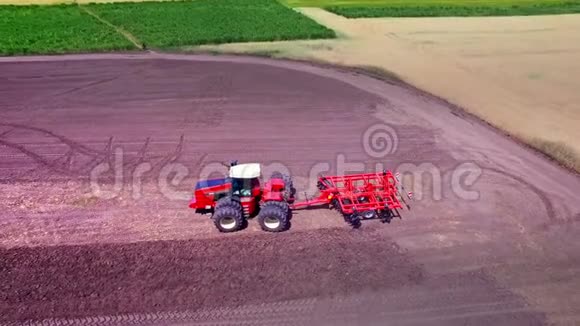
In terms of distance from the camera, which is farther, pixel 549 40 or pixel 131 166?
pixel 549 40

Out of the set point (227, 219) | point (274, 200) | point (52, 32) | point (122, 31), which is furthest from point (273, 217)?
point (52, 32)

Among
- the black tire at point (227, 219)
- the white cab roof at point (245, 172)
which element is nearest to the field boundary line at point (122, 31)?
the white cab roof at point (245, 172)

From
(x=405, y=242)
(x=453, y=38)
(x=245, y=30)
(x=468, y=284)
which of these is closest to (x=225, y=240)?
(x=405, y=242)

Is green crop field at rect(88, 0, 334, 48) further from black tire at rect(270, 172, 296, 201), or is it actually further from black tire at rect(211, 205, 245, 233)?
black tire at rect(211, 205, 245, 233)

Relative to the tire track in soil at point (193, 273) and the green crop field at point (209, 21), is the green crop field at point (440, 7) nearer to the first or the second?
the green crop field at point (209, 21)

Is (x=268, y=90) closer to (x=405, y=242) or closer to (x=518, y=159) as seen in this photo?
(x=518, y=159)

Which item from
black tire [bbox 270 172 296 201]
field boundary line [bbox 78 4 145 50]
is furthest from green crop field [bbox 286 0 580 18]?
black tire [bbox 270 172 296 201]
